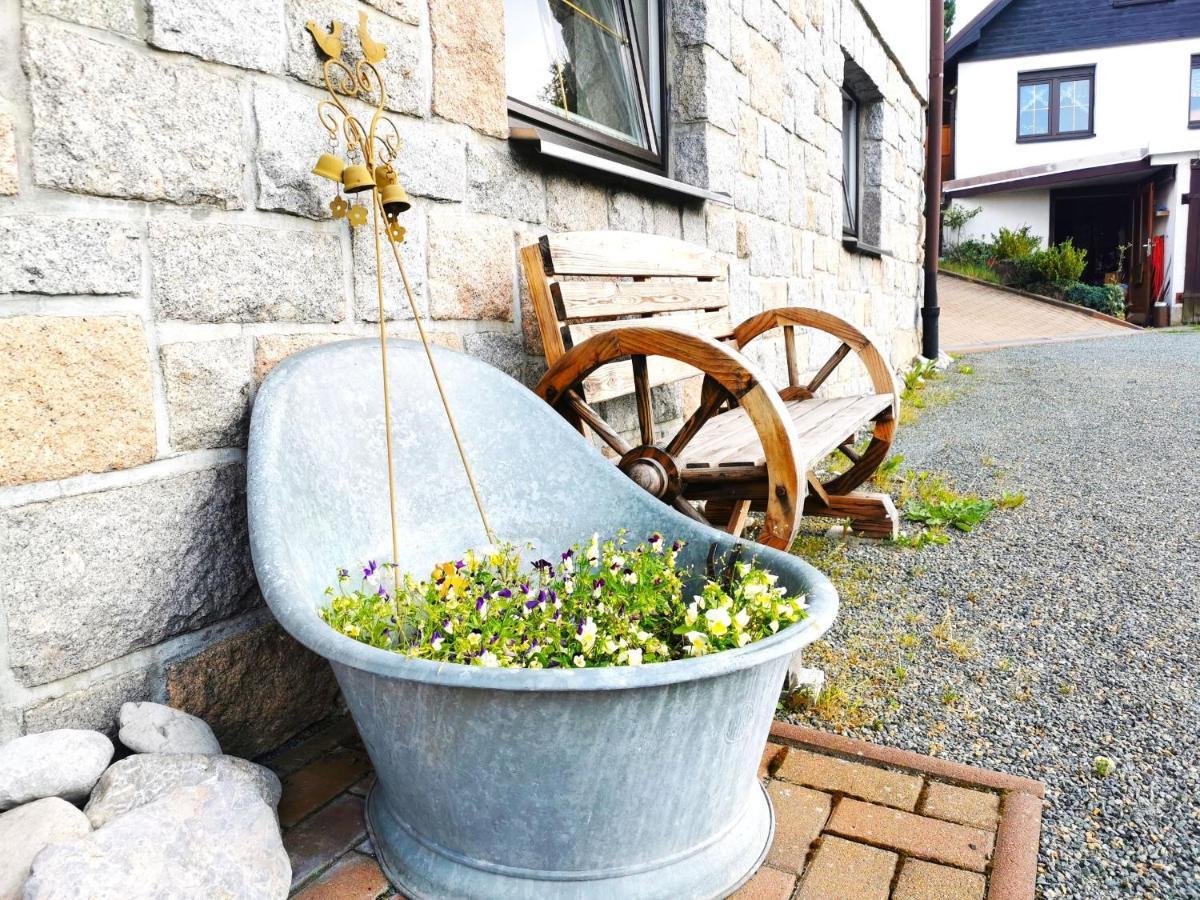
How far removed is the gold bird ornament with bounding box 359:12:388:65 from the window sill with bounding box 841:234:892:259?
4075mm

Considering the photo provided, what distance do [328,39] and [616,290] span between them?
930mm

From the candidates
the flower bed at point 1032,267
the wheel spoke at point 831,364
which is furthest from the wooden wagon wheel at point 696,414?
the flower bed at point 1032,267

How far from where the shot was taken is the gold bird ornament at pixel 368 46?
1.77m

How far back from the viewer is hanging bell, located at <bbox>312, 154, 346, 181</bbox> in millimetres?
1582

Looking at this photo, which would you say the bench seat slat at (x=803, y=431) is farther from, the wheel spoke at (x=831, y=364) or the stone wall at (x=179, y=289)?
the stone wall at (x=179, y=289)

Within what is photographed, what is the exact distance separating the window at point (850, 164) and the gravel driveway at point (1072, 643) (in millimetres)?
2376

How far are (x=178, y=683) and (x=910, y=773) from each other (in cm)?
126

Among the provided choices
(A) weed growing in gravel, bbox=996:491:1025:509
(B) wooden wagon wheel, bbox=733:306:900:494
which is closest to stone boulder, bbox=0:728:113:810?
(B) wooden wagon wheel, bbox=733:306:900:494

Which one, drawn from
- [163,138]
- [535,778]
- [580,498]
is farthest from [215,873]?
[163,138]

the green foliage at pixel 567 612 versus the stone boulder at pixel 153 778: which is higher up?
the green foliage at pixel 567 612

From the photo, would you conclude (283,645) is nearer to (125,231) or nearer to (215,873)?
(215,873)

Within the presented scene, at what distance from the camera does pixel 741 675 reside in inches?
45.3

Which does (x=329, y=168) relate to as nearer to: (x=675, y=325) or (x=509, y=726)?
(x=675, y=325)

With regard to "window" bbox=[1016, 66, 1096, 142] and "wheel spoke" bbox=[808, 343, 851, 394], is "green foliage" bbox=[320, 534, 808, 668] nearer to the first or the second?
"wheel spoke" bbox=[808, 343, 851, 394]
